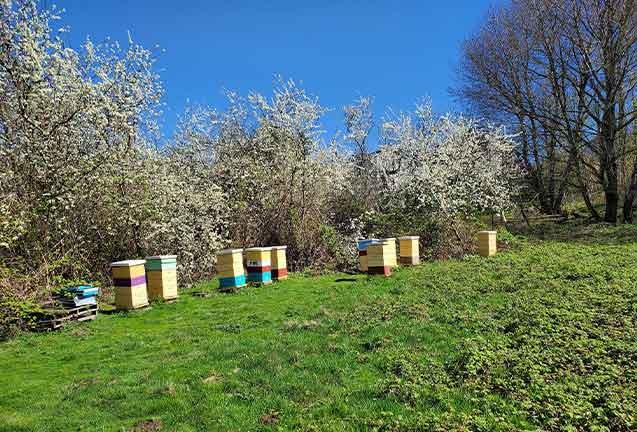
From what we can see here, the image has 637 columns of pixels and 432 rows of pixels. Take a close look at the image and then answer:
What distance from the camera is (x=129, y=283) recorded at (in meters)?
8.39

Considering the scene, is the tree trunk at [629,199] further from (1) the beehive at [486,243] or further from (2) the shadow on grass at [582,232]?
(1) the beehive at [486,243]

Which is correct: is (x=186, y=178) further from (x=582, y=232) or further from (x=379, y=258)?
(x=582, y=232)

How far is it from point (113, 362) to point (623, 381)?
5.32 meters

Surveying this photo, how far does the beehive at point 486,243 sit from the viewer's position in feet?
42.9

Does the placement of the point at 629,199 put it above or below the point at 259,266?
above

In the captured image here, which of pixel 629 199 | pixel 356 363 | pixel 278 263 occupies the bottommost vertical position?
pixel 356 363

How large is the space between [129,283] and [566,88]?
20622 millimetres

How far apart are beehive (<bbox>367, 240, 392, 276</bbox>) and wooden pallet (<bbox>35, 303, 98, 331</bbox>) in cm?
590

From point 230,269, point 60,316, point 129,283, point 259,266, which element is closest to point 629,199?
point 259,266

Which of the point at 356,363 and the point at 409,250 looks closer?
the point at 356,363

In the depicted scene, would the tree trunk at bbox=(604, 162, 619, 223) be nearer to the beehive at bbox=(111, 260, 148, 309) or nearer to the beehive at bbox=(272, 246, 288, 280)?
the beehive at bbox=(272, 246, 288, 280)

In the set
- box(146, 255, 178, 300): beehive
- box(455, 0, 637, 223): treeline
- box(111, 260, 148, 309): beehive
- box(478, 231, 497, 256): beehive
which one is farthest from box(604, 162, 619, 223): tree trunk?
box(111, 260, 148, 309): beehive

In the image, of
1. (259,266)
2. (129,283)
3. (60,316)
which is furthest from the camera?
(259,266)

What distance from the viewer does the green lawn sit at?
3760 millimetres
